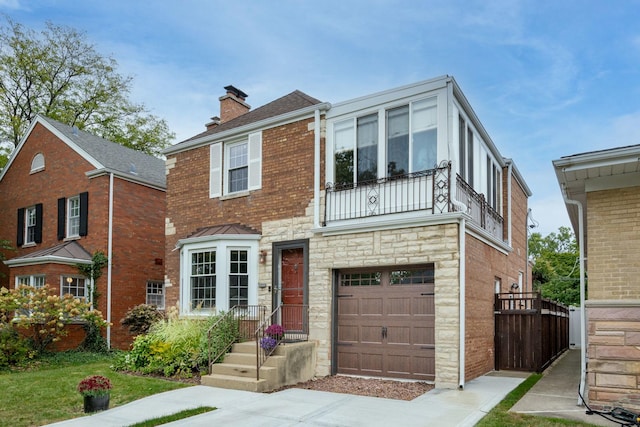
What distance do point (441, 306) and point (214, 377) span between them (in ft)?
15.4

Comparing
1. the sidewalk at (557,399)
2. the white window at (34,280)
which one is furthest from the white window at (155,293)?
the sidewalk at (557,399)

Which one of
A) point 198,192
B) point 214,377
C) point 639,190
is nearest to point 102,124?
point 198,192

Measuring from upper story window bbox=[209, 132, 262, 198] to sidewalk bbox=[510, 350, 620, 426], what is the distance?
25.7ft

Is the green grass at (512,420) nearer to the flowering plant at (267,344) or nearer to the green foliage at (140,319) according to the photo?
the flowering plant at (267,344)

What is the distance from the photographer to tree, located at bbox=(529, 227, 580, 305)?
35656mm

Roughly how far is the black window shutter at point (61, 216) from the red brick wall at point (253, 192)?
18.9 feet

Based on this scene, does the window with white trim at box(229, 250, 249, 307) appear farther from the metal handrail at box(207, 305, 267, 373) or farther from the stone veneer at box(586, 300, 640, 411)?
the stone veneer at box(586, 300, 640, 411)

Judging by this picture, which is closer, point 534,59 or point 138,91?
point 534,59

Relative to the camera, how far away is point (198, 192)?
1480cm

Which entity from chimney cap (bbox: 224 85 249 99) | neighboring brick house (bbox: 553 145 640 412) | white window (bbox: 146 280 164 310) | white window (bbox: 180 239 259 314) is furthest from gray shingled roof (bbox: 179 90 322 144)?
neighboring brick house (bbox: 553 145 640 412)

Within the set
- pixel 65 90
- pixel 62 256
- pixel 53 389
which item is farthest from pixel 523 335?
pixel 65 90

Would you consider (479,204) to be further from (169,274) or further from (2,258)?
(2,258)

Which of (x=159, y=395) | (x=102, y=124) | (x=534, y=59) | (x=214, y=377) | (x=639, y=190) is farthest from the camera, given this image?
(x=102, y=124)

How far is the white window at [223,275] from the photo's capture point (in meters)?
12.9
